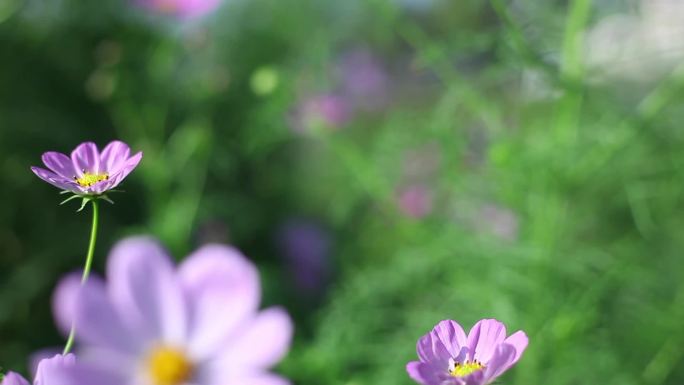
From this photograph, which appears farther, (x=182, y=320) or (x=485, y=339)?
(x=182, y=320)

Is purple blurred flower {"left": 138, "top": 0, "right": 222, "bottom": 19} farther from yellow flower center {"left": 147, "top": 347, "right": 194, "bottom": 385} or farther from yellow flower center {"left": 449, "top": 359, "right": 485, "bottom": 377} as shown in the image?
yellow flower center {"left": 449, "top": 359, "right": 485, "bottom": 377}

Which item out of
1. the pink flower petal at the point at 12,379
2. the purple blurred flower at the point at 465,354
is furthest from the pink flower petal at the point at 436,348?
the pink flower petal at the point at 12,379

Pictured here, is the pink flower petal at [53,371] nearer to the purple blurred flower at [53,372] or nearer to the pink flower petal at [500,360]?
the purple blurred flower at [53,372]

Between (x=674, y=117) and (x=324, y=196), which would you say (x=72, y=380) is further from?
(x=324, y=196)

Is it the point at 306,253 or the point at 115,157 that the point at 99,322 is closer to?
the point at 115,157

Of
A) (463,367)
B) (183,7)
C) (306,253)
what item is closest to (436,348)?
(463,367)

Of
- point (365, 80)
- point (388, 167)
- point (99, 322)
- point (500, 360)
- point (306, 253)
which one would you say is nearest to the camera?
point (500, 360)
